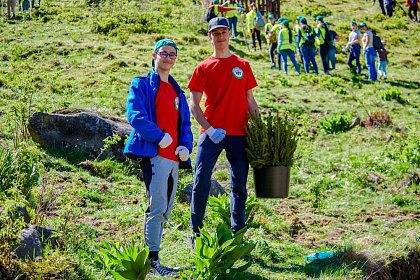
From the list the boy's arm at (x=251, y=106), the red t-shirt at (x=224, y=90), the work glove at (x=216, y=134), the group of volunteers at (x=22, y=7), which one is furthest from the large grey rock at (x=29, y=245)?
the group of volunteers at (x=22, y=7)

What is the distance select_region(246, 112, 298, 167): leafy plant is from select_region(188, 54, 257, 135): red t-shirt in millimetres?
130

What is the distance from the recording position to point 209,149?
Answer: 5379 millimetres

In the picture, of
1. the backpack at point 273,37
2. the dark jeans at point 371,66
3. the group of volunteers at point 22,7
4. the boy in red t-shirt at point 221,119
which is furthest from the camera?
the group of volunteers at point 22,7

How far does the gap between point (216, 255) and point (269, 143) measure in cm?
126

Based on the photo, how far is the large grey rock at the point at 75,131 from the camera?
862 cm

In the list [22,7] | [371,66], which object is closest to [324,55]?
[371,66]

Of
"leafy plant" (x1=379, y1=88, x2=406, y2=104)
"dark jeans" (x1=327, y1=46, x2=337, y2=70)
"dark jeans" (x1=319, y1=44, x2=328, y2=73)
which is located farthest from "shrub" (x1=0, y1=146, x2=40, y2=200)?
"dark jeans" (x1=327, y1=46, x2=337, y2=70)

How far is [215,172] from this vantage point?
29.8ft

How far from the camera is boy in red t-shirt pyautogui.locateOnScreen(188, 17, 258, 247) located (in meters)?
5.37

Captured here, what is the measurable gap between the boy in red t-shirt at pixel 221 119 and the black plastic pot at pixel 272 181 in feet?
0.48

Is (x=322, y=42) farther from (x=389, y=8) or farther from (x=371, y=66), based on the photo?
(x=389, y=8)

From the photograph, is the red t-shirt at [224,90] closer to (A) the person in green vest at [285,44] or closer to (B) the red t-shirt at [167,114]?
(B) the red t-shirt at [167,114]

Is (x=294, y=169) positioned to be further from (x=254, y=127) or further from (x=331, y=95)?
(x=331, y=95)

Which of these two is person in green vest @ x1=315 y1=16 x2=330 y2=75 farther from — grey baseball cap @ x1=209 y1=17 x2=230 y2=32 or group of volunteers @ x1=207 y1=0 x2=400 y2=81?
grey baseball cap @ x1=209 y1=17 x2=230 y2=32
